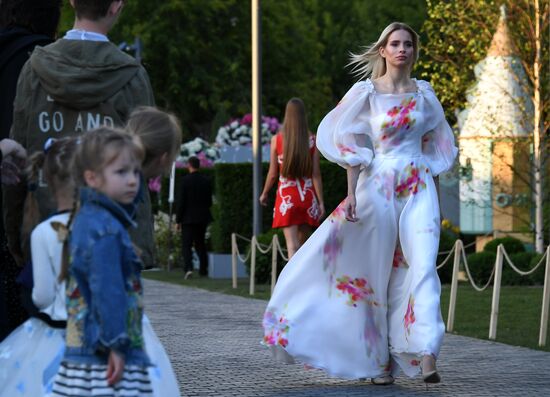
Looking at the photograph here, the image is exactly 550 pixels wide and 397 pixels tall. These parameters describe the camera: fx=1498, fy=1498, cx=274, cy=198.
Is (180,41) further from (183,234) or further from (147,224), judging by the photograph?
(147,224)

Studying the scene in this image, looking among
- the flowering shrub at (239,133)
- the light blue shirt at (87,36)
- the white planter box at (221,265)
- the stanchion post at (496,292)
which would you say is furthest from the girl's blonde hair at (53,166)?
the flowering shrub at (239,133)

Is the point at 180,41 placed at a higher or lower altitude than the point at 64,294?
higher

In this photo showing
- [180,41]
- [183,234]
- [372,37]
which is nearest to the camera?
[183,234]

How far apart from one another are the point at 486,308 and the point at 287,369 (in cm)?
Result: 662

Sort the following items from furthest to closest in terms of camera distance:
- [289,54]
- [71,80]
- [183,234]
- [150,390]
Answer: [289,54]
[183,234]
[71,80]
[150,390]

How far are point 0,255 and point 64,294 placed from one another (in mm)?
899

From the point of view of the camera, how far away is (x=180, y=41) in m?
48.9

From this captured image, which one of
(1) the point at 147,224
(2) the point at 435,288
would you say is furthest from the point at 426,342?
(1) the point at 147,224

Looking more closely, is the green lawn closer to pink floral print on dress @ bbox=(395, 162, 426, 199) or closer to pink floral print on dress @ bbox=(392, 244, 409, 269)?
pink floral print on dress @ bbox=(392, 244, 409, 269)

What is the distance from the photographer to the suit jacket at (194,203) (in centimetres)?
2302

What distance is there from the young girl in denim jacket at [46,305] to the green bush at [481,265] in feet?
51.8

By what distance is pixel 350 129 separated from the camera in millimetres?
9141

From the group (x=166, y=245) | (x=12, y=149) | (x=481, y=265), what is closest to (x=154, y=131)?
(x=12, y=149)

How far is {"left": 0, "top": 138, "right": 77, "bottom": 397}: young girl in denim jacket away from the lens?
4.77 meters
